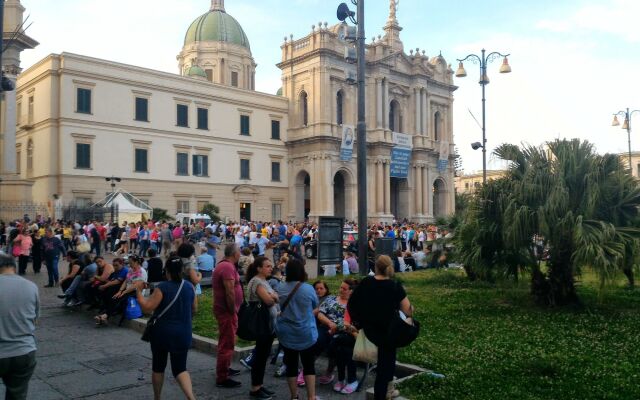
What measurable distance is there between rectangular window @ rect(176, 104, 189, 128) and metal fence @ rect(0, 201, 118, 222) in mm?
11202

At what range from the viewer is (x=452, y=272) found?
16766mm

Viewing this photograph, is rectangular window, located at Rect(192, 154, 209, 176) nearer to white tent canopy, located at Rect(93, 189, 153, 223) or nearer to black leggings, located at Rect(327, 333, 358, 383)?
white tent canopy, located at Rect(93, 189, 153, 223)

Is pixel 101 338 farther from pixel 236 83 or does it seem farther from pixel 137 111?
pixel 236 83

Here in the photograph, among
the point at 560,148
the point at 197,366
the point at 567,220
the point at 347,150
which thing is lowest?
the point at 197,366

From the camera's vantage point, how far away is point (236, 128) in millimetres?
47062

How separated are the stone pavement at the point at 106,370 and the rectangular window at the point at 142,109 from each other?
108 ft

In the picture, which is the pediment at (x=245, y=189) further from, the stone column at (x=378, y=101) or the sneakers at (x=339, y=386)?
the sneakers at (x=339, y=386)

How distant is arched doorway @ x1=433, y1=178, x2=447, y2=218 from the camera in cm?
5944

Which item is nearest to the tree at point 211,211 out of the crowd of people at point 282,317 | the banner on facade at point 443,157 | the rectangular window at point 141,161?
the rectangular window at point 141,161

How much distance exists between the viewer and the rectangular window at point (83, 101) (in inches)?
1523

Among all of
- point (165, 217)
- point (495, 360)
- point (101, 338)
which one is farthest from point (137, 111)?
point (495, 360)

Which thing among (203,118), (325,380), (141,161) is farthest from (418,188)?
(325,380)

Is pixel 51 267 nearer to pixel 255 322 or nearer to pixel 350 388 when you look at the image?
pixel 255 322

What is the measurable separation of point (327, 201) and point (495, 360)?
40.2m
